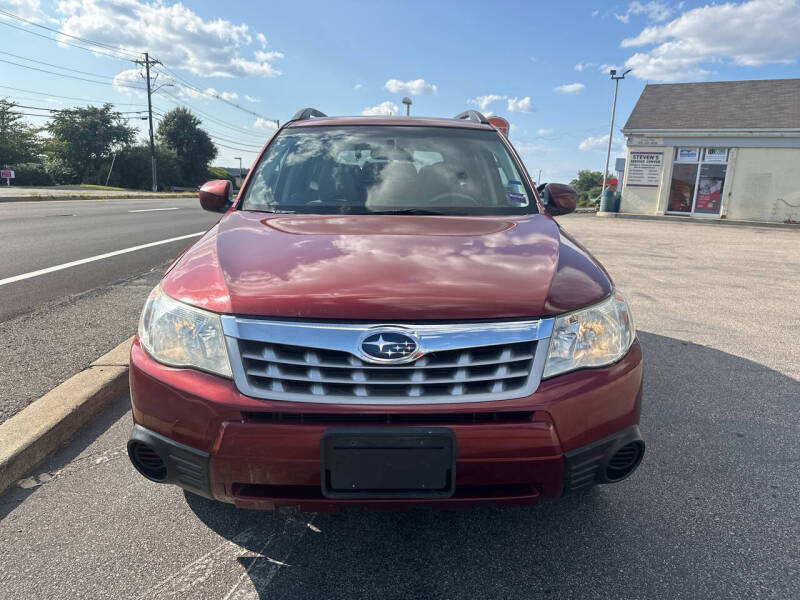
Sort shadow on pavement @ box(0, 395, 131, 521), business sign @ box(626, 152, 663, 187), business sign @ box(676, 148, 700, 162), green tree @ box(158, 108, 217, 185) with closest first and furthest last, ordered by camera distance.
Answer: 1. shadow on pavement @ box(0, 395, 131, 521)
2. business sign @ box(676, 148, 700, 162)
3. business sign @ box(626, 152, 663, 187)
4. green tree @ box(158, 108, 217, 185)

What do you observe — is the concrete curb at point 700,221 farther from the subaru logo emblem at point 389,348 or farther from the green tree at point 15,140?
the green tree at point 15,140

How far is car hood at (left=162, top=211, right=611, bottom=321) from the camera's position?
1740 mm

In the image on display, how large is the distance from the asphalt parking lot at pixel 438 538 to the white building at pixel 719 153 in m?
22.5

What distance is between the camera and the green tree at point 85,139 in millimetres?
52969

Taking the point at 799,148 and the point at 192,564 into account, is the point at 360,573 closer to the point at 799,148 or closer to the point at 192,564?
the point at 192,564

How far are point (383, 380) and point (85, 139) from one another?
62.2 m

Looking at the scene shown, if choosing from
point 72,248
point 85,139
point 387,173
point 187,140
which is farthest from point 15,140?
point 387,173

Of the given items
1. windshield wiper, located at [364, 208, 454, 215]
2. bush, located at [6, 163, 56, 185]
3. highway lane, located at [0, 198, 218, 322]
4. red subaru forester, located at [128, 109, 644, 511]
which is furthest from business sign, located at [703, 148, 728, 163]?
bush, located at [6, 163, 56, 185]

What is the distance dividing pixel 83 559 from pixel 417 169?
2323 millimetres

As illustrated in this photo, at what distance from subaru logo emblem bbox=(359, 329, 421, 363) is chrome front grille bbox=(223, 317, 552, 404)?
0.7 inches

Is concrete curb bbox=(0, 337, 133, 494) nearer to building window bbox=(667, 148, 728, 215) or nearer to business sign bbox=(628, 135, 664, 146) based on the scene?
business sign bbox=(628, 135, 664, 146)

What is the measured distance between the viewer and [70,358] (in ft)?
12.0

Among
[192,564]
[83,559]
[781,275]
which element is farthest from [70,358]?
[781,275]

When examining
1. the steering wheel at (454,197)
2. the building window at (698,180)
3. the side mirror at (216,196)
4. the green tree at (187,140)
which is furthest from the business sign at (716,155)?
the green tree at (187,140)
